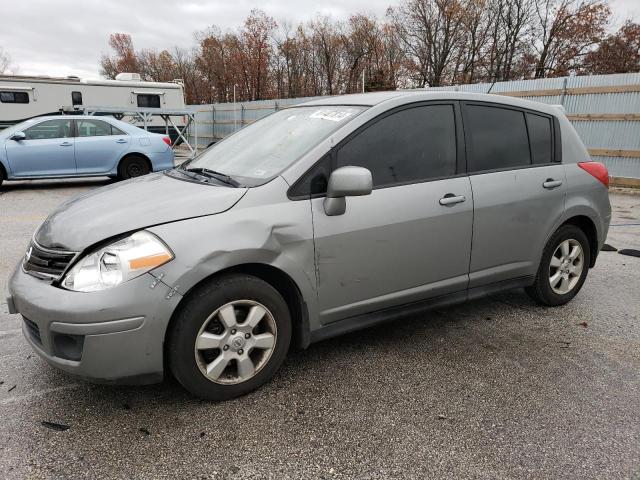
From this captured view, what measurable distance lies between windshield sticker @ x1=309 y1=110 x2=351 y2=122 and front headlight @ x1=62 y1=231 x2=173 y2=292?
1353mm

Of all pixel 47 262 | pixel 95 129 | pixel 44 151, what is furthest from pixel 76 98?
pixel 47 262

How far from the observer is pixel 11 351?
3129 millimetres

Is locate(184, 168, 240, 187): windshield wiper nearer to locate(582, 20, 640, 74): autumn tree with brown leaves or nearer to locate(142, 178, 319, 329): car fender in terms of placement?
locate(142, 178, 319, 329): car fender

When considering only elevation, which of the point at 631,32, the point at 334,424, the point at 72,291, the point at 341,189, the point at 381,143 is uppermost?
the point at 631,32

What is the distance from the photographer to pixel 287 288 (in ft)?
8.97

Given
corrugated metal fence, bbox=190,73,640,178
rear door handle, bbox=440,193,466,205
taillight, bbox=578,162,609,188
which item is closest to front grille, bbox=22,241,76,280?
rear door handle, bbox=440,193,466,205

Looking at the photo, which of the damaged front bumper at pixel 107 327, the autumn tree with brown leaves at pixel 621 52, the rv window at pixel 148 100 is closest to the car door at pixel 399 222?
the damaged front bumper at pixel 107 327

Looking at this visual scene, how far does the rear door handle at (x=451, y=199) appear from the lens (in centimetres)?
312

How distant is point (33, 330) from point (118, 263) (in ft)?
2.01

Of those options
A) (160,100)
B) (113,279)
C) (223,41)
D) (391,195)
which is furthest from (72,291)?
(223,41)

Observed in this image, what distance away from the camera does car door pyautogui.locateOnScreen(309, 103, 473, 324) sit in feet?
9.13

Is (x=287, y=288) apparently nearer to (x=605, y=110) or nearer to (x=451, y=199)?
(x=451, y=199)

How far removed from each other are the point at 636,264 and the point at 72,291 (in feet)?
18.1

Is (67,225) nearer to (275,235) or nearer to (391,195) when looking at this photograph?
(275,235)
